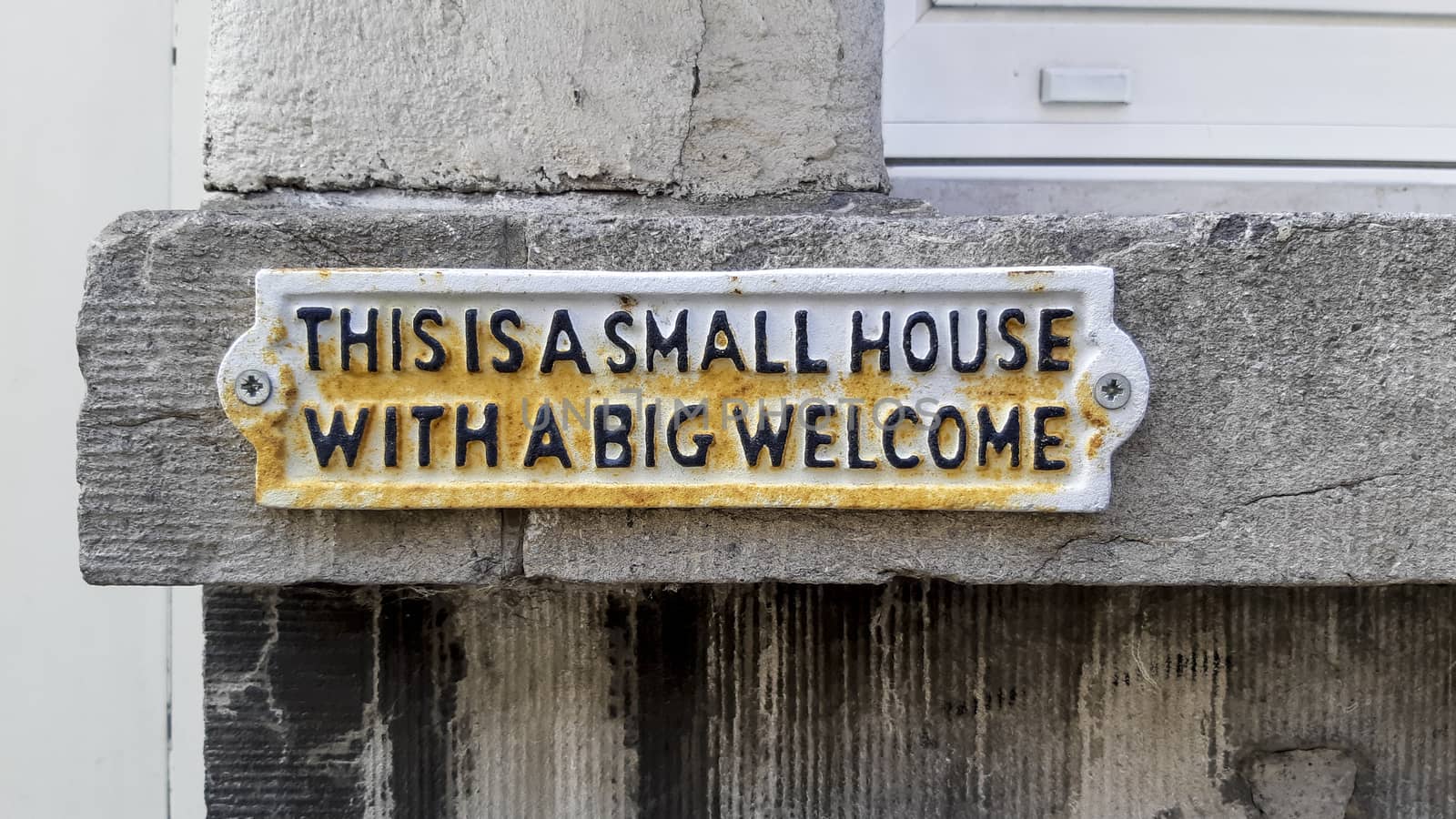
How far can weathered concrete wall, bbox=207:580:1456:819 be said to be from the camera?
1431 mm

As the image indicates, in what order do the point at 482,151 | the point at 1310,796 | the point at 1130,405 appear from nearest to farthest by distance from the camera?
the point at 1130,405
the point at 482,151
the point at 1310,796

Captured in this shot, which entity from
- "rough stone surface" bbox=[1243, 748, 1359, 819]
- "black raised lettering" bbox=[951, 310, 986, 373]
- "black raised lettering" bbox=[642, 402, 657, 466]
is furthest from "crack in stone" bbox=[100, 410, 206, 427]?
"rough stone surface" bbox=[1243, 748, 1359, 819]

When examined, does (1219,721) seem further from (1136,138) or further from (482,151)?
(482,151)

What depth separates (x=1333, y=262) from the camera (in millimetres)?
1169

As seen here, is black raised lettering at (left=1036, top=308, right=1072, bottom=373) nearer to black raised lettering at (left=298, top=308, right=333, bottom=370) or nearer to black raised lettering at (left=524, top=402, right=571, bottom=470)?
black raised lettering at (left=524, top=402, right=571, bottom=470)

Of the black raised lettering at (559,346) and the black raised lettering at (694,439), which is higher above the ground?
the black raised lettering at (559,346)

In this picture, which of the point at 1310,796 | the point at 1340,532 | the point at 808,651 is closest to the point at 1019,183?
the point at 1340,532

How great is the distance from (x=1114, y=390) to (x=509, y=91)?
0.94 meters

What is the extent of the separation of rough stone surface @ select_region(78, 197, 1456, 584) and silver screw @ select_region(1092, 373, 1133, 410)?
68mm

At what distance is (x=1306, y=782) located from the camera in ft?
4.72

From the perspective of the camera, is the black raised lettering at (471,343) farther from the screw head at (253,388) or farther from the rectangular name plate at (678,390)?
the screw head at (253,388)

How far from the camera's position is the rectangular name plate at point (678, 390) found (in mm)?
1151

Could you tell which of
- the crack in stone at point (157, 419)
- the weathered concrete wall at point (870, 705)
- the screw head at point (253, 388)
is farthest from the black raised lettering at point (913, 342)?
the crack in stone at point (157, 419)

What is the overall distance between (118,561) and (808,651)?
3.39ft
